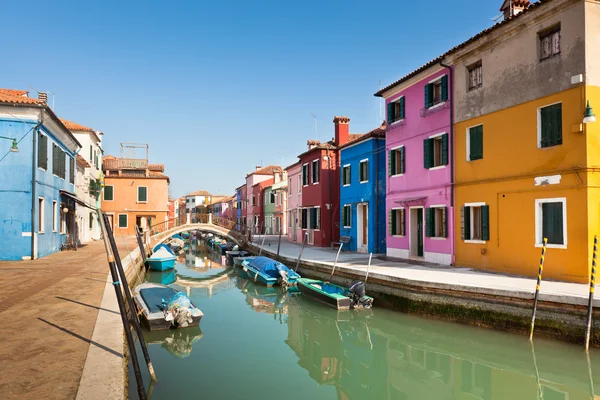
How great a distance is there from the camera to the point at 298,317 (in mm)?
13406

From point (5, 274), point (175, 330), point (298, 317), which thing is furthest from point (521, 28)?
point (5, 274)

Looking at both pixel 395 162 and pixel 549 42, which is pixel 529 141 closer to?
pixel 549 42

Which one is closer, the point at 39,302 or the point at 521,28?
the point at 39,302

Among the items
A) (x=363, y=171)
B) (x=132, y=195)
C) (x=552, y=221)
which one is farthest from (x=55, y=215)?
(x=552, y=221)

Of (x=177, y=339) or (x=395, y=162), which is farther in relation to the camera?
(x=395, y=162)

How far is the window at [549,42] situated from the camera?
1151 centimetres

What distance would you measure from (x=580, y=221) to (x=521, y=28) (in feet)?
19.1

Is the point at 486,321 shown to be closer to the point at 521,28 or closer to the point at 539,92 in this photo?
the point at 539,92

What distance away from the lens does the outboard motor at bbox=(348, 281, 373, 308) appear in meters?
13.1

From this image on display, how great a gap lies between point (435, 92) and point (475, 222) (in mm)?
5387

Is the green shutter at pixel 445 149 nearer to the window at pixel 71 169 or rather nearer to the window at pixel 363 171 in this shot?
the window at pixel 363 171

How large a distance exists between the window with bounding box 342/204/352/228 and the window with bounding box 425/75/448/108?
821cm

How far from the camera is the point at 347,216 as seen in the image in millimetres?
23578

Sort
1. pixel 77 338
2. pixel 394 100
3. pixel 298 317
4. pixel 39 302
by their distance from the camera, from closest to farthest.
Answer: pixel 77 338 → pixel 39 302 → pixel 298 317 → pixel 394 100
